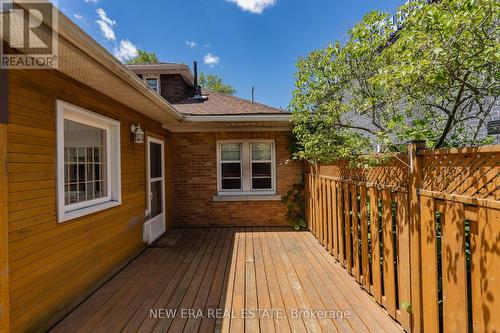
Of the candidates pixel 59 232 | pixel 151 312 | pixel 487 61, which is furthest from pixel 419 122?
pixel 59 232

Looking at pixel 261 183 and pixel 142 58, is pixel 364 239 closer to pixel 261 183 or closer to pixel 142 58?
pixel 261 183

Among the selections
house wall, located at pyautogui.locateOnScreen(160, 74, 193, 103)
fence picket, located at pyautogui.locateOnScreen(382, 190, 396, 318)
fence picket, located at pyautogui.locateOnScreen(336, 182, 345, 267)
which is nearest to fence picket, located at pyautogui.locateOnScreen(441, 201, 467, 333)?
fence picket, located at pyautogui.locateOnScreen(382, 190, 396, 318)

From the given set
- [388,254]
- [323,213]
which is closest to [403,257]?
[388,254]

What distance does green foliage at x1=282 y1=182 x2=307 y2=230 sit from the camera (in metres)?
6.08

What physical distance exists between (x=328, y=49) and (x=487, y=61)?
1674mm

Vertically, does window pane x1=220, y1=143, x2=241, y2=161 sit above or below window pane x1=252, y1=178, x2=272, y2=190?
above

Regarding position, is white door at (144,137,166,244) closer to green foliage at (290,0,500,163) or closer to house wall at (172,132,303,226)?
house wall at (172,132,303,226)

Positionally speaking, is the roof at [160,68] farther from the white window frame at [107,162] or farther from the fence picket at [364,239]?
the fence picket at [364,239]

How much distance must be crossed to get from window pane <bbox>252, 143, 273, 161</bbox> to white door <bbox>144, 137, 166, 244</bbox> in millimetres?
2311

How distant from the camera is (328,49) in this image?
3.07 metres

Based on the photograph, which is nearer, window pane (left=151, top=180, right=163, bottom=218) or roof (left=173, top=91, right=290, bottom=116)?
window pane (left=151, top=180, right=163, bottom=218)

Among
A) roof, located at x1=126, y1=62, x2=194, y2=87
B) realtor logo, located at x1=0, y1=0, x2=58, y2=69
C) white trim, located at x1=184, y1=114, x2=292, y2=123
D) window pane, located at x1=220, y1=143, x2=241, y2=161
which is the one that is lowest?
window pane, located at x1=220, y1=143, x2=241, y2=161

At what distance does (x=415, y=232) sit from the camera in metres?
2.03

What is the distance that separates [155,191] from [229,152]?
2107 millimetres
